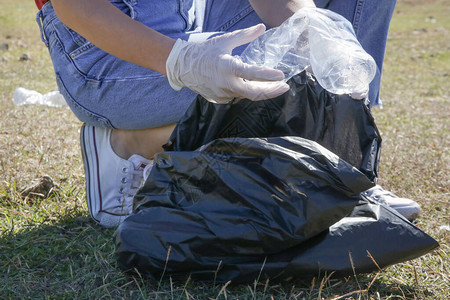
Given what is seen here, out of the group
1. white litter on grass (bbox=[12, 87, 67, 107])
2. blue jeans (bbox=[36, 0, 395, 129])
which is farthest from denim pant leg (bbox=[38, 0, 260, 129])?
white litter on grass (bbox=[12, 87, 67, 107])

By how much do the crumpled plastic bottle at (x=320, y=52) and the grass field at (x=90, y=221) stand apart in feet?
1.90

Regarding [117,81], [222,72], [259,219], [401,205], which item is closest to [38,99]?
[117,81]

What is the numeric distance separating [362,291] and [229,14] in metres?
1.38

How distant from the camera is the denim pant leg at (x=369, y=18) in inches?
87.7

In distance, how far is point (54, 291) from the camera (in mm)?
1399

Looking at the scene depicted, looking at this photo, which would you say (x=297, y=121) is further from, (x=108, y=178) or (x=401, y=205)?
(x=108, y=178)

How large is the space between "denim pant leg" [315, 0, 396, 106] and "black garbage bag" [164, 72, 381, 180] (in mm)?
678

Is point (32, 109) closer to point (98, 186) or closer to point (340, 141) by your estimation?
point (98, 186)

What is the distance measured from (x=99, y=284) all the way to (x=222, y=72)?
682mm

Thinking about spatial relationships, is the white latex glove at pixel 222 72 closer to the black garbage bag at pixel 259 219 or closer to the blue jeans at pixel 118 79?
the black garbage bag at pixel 259 219

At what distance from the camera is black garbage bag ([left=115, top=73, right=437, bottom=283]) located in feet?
4.31

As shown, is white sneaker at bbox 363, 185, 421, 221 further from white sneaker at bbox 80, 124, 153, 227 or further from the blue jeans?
white sneaker at bbox 80, 124, 153, 227

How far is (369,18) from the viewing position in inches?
88.2

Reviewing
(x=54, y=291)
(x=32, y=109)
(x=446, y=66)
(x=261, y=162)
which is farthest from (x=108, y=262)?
(x=446, y=66)
